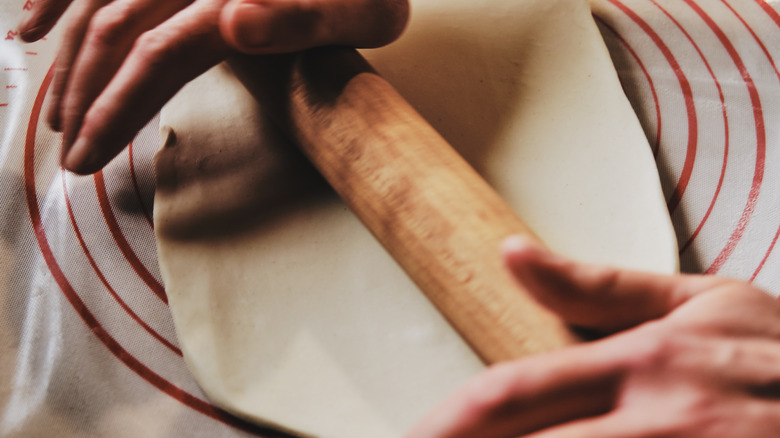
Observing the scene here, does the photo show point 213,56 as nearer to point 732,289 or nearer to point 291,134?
point 291,134

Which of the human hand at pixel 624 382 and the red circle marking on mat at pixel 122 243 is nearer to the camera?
the human hand at pixel 624 382

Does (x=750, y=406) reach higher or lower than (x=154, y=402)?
higher

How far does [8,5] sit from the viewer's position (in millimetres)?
965

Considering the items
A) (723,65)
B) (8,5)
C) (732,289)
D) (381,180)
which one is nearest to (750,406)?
(732,289)

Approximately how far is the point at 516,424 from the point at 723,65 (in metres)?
0.73

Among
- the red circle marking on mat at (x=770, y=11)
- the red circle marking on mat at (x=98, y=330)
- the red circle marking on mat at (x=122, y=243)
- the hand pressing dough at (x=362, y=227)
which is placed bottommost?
the red circle marking on mat at (x=98, y=330)

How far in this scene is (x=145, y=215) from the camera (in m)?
0.76

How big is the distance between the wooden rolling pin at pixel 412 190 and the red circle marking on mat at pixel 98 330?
0.27m

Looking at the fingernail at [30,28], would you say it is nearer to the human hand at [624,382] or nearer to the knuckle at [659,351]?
the human hand at [624,382]

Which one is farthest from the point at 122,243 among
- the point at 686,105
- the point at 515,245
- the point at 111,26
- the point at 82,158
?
the point at 686,105

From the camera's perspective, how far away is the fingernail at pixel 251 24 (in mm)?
515

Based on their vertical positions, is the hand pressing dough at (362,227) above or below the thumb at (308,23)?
below

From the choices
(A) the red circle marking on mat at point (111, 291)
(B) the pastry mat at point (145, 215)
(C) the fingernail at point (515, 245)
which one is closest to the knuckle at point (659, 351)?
(C) the fingernail at point (515, 245)

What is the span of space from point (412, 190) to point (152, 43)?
0.32m
